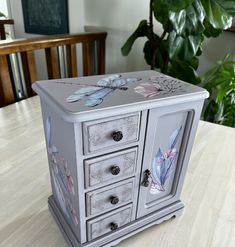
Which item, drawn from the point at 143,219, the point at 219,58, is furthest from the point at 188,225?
the point at 219,58

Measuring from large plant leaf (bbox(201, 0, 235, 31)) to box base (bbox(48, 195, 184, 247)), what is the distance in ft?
3.42

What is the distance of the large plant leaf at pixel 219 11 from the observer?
4.23 ft

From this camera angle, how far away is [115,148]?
0.53 meters

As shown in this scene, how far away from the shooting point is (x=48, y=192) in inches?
32.8

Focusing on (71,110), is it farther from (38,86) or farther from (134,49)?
(134,49)

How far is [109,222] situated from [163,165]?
0.21 m

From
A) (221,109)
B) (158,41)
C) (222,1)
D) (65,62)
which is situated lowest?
(221,109)

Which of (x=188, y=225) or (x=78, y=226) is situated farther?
(x=188, y=225)

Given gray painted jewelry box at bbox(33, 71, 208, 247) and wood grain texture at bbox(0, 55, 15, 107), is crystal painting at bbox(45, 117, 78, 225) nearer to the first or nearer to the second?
gray painted jewelry box at bbox(33, 71, 208, 247)

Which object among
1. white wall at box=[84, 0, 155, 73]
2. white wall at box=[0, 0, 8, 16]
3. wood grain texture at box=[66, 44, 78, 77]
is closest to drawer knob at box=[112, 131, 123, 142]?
wood grain texture at box=[66, 44, 78, 77]

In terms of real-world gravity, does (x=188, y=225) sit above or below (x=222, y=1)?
below

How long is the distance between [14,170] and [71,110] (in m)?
0.61

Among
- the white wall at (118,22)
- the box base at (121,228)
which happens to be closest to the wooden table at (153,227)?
the box base at (121,228)

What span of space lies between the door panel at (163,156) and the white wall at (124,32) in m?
1.57
